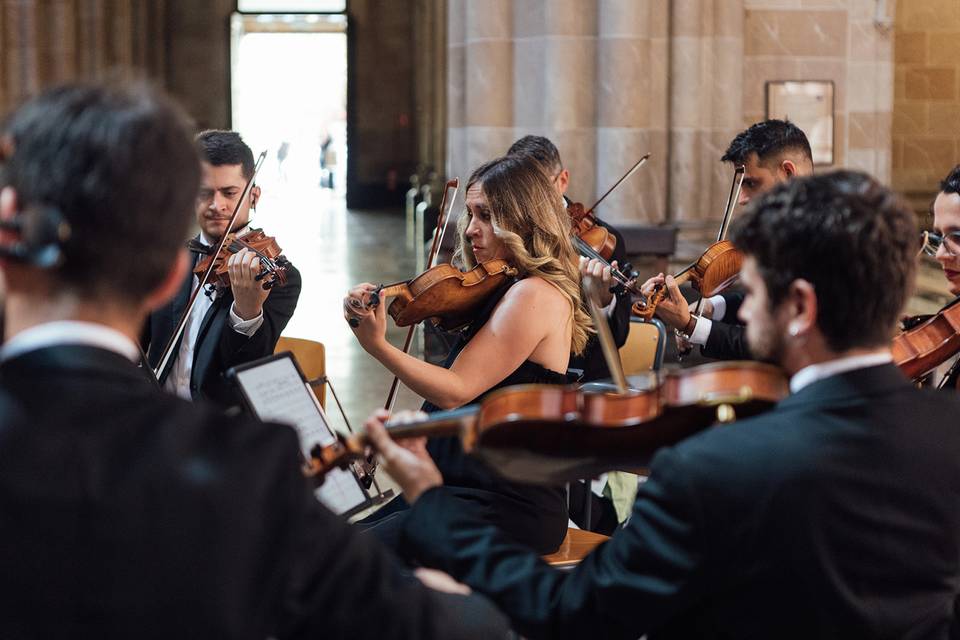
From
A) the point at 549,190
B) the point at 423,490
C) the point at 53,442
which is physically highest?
the point at 549,190

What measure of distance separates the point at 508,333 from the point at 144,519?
187 centimetres

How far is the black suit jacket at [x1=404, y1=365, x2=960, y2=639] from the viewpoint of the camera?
5.19ft

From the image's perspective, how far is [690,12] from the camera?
7.10 m

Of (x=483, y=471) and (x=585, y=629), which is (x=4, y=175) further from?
(x=483, y=471)

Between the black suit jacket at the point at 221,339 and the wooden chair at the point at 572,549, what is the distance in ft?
3.19

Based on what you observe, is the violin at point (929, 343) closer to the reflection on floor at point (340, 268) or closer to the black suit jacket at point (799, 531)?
the black suit jacket at point (799, 531)

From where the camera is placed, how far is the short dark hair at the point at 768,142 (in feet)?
13.1

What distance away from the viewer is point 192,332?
354 centimetres

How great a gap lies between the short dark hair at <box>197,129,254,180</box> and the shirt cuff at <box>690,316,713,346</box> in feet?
4.50

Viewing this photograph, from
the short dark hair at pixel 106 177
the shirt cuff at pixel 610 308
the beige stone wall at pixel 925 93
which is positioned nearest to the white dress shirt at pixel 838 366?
the short dark hair at pixel 106 177

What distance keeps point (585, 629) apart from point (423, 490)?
11.8 inches

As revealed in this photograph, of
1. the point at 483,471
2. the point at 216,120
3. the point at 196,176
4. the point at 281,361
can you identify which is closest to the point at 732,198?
the point at 483,471

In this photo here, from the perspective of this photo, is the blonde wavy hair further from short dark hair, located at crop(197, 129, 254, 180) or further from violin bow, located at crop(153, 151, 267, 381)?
short dark hair, located at crop(197, 129, 254, 180)

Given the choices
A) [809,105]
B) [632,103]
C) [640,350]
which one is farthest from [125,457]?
[809,105]
